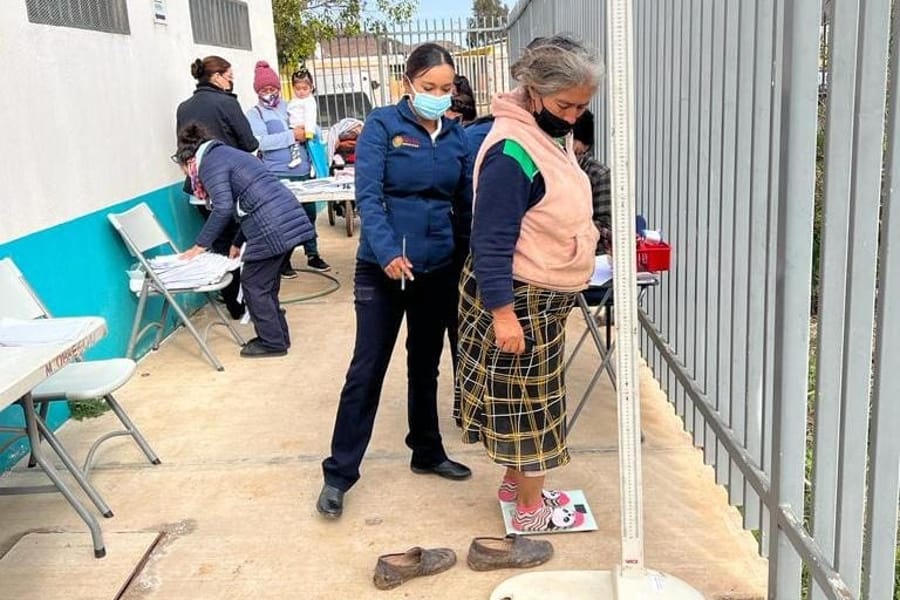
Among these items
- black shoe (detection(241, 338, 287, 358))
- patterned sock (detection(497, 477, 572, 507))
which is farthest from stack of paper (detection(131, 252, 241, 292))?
patterned sock (detection(497, 477, 572, 507))

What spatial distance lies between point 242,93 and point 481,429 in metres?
6.08

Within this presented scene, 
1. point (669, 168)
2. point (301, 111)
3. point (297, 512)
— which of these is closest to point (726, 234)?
point (669, 168)

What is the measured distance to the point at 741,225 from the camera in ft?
8.81

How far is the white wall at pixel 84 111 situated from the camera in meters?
4.12

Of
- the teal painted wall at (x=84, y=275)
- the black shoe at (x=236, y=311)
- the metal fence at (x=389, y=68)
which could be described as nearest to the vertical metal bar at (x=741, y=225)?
the teal painted wall at (x=84, y=275)

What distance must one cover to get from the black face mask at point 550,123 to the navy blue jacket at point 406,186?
570mm

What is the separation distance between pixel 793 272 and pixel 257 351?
3827mm

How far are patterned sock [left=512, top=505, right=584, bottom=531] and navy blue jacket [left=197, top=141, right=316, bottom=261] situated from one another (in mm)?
2630

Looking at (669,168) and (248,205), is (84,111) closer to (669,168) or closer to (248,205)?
(248,205)

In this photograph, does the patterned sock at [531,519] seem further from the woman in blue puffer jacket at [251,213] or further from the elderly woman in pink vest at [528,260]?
the woman in blue puffer jacket at [251,213]

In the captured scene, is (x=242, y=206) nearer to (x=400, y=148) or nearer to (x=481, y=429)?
(x=400, y=148)

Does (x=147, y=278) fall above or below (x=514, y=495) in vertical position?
above

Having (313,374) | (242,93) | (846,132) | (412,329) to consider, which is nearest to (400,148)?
(412,329)

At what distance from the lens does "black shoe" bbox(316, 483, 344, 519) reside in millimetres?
3244
